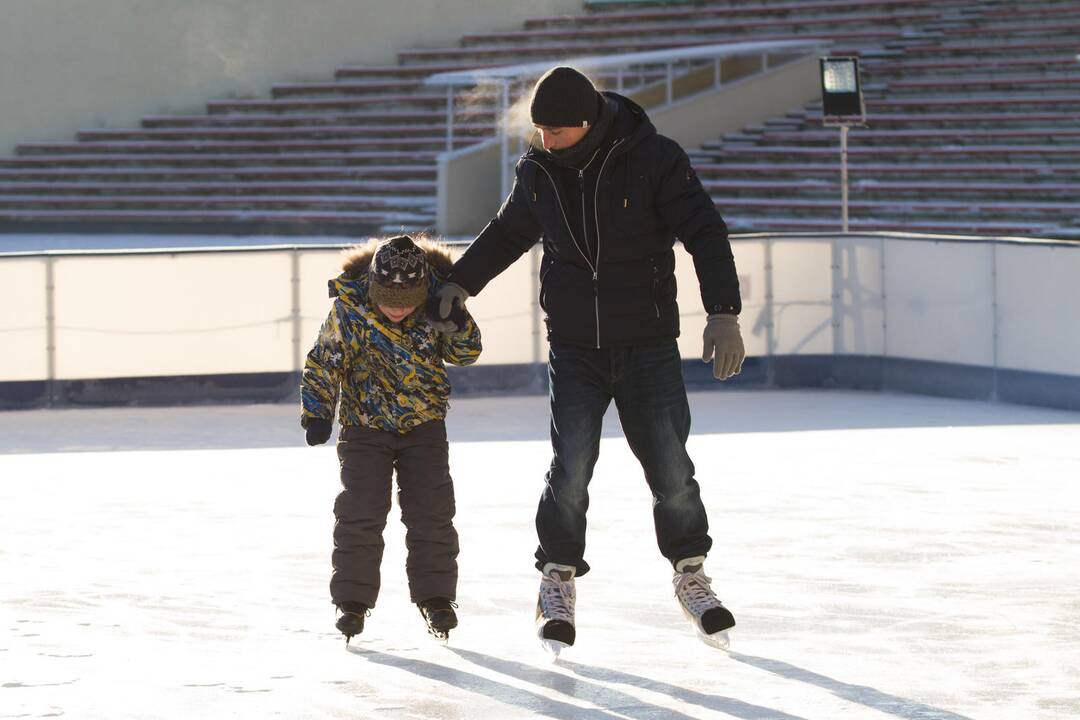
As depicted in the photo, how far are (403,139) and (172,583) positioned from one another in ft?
53.2

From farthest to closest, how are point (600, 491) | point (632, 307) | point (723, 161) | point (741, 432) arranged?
point (723, 161) < point (741, 432) < point (600, 491) < point (632, 307)

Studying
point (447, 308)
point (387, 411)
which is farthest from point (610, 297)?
point (387, 411)

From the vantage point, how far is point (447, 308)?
430 cm

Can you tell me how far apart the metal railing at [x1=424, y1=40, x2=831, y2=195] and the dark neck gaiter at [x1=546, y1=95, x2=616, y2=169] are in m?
13.0

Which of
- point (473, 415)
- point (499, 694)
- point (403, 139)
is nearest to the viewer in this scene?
point (499, 694)

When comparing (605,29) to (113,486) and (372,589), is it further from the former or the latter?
(372,589)

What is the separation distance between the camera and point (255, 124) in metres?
22.3

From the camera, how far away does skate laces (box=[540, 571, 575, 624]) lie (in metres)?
4.31

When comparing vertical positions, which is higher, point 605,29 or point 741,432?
point 605,29

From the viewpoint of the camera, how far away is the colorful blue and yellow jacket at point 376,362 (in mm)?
4359

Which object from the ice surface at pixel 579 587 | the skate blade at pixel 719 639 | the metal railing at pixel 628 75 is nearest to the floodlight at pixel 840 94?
the metal railing at pixel 628 75

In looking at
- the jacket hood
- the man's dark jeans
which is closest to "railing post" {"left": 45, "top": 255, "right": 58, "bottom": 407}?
the jacket hood

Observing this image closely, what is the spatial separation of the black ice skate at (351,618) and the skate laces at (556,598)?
44 cm

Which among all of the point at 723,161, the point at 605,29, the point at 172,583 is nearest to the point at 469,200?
the point at 723,161
